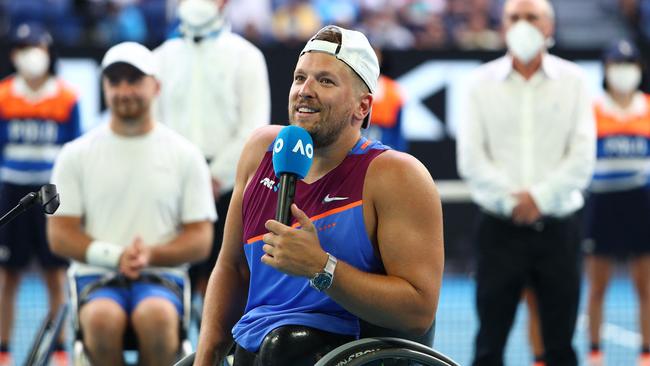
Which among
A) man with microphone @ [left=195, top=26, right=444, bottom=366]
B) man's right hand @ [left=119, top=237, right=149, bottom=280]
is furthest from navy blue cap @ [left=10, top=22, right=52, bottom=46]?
man with microphone @ [left=195, top=26, right=444, bottom=366]

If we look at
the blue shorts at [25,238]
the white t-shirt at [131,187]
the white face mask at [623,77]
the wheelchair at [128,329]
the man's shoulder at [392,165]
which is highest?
the man's shoulder at [392,165]

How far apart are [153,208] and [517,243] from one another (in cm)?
193

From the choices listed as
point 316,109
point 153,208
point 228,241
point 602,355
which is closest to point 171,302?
point 153,208

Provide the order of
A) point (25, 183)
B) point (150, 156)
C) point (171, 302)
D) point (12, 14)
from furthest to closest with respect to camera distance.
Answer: point (12, 14) → point (25, 183) → point (150, 156) → point (171, 302)

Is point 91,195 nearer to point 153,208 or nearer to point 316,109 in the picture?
point 153,208

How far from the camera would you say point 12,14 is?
12.5 metres

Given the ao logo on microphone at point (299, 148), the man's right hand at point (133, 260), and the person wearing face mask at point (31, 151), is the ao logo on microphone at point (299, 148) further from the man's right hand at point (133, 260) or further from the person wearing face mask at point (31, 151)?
the person wearing face mask at point (31, 151)

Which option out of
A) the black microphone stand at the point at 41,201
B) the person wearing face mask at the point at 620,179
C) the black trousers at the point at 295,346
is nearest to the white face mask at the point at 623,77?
the person wearing face mask at the point at 620,179

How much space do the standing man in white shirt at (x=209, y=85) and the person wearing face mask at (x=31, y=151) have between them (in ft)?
4.89

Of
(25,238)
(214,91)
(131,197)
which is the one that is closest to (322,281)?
(131,197)

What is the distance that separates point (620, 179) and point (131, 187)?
158 inches

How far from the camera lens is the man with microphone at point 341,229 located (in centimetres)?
332

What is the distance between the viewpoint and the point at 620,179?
8148 mm

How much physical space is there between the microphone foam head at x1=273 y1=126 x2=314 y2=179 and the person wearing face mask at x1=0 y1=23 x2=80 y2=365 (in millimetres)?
4882
